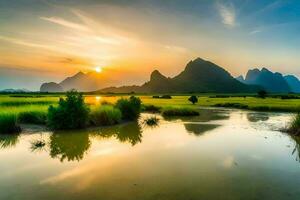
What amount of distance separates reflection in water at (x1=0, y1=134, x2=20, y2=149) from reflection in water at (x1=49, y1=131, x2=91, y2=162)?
2013 mm

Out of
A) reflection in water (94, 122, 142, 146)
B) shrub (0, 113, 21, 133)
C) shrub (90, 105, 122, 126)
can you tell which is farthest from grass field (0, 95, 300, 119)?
reflection in water (94, 122, 142, 146)

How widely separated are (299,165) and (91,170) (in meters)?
8.41

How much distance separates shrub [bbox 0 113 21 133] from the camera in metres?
20.4

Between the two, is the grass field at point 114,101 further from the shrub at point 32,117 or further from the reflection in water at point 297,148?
the reflection in water at point 297,148

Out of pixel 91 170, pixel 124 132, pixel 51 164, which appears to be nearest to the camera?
pixel 91 170

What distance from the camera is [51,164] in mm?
12383

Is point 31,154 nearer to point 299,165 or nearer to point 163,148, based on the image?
point 163,148

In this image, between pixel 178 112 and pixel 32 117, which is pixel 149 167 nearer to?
pixel 32 117

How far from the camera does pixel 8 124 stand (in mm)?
20406

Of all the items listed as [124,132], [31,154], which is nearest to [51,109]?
[124,132]

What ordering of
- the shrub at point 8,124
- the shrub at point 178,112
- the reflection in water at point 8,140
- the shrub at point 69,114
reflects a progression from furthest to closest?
the shrub at point 178,112
the shrub at point 69,114
the shrub at point 8,124
the reflection in water at point 8,140

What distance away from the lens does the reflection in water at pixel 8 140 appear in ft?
53.8

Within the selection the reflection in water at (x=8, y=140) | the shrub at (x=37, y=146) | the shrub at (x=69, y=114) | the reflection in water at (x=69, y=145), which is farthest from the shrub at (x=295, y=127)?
the reflection in water at (x=8, y=140)

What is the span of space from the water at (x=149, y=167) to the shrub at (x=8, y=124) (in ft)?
3.99
